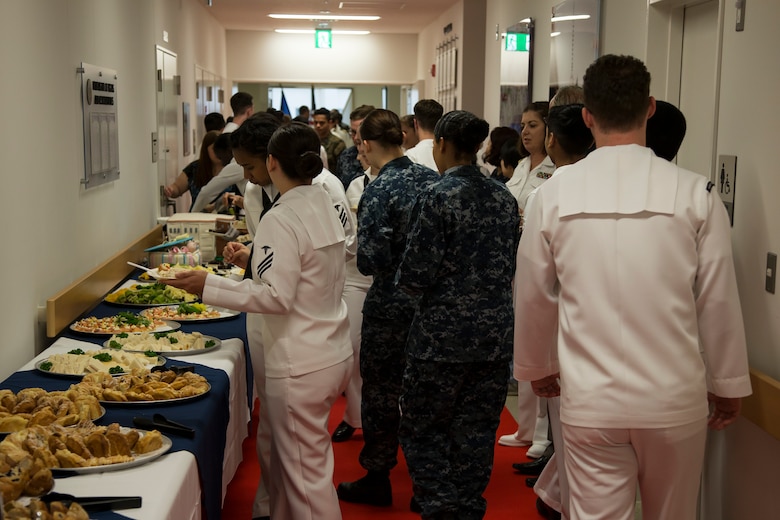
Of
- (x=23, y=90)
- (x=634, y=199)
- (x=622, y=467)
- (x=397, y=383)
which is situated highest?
(x=23, y=90)

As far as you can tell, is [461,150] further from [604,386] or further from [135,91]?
[135,91]

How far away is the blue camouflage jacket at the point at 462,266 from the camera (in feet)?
11.8

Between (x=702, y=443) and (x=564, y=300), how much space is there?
1.74ft

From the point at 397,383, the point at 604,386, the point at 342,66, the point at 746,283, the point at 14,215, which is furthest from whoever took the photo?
the point at 342,66

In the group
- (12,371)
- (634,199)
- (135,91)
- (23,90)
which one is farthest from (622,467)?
(135,91)

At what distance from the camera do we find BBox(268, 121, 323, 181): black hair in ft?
11.3

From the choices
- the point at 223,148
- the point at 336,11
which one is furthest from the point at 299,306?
the point at 336,11

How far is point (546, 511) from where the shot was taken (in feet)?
14.4

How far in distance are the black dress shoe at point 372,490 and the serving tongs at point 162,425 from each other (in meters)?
1.86

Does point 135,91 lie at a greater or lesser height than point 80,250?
greater

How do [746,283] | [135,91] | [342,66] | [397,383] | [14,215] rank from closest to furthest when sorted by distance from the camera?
[746,283]
[14,215]
[397,383]
[135,91]
[342,66]

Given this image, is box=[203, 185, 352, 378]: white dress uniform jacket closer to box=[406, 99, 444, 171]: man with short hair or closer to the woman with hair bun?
the woman with hair bun

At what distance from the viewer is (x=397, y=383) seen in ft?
14.6

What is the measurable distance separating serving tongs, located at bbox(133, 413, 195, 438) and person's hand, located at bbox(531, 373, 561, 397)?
106cm
